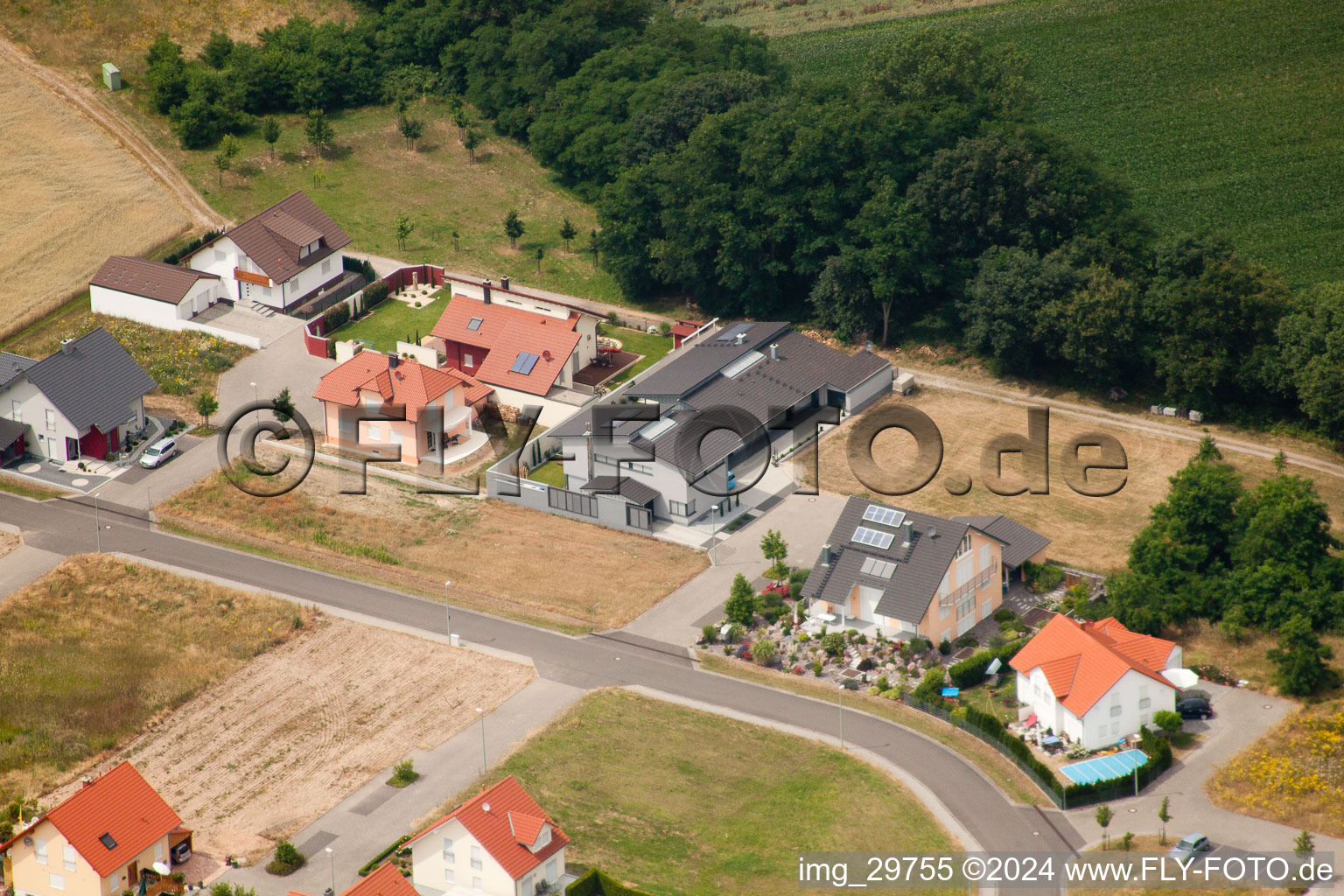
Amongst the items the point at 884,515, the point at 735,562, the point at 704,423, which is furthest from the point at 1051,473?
the point at 735,562

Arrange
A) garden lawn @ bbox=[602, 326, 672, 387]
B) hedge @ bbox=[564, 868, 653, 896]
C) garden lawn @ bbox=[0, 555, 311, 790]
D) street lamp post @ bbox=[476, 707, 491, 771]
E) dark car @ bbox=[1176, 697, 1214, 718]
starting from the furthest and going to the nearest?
garden lawn @ bbox=[602, 326, 672, 387] < dark car @ bbox=[1176, 697, 1214, 718] < garden lawn @ bbox=[0, 555, 311, 790] < street lamp post @ bbox=[476, 707, 491, 771] < hedge @ bbox=[564, 868, 653, 896]

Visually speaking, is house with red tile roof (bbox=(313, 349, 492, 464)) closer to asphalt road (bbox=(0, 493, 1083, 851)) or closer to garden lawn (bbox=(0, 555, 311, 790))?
asphalt road (bbox=(0, 493, 1083, 851))

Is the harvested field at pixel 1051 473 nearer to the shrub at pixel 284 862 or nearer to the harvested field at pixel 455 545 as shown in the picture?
the harvested field at pixel 455 545

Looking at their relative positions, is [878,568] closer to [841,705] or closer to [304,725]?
[841,705]

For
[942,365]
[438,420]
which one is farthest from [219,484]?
[942,365]

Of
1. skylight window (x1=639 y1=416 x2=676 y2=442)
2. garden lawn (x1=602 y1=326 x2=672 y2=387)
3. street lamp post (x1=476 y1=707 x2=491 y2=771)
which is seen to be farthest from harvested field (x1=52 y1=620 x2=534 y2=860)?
garden lawn (x1=602 y1=326 x2=672 y2=387)
